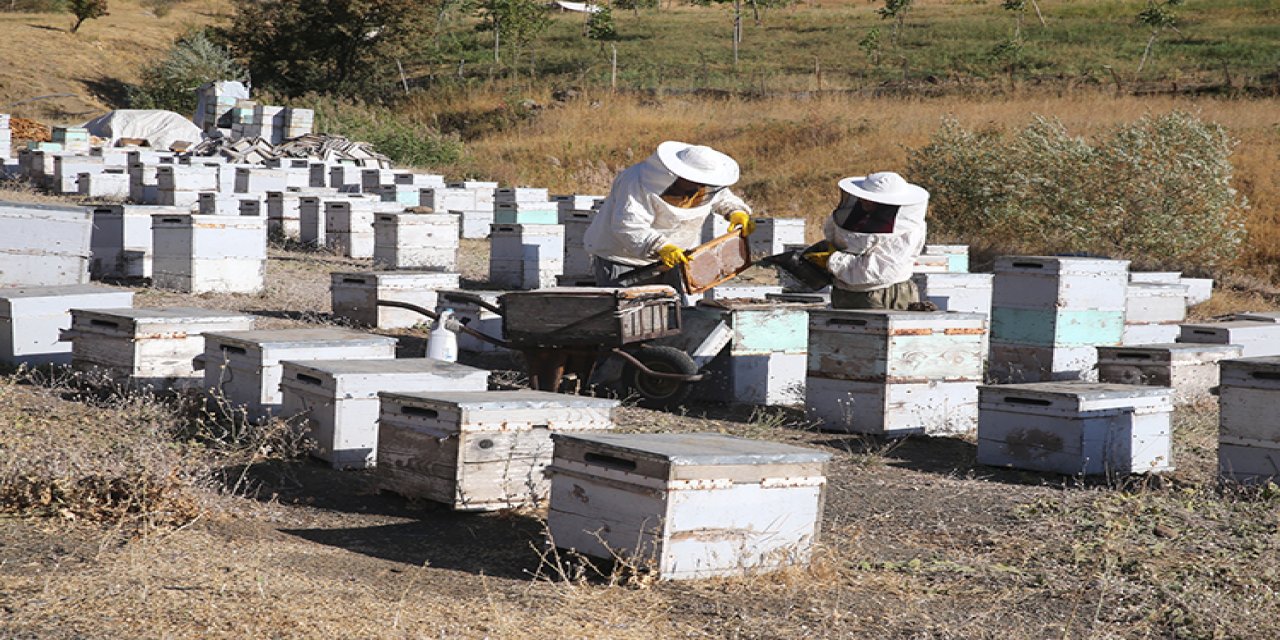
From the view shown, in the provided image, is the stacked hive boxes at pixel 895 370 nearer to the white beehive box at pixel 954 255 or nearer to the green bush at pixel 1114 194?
the white beehive box at pixel 954 255

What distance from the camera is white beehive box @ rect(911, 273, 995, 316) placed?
1083 cm

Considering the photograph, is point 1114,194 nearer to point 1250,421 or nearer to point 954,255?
point 954,255

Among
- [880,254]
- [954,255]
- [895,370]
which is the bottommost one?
[895,370]

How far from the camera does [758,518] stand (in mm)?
5027

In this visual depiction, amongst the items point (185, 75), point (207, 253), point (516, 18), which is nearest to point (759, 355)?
point (207, 253)

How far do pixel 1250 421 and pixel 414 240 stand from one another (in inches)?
373

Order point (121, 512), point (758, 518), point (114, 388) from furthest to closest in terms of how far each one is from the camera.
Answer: point (114, 388) → point (121, 512) → point (758, 518)

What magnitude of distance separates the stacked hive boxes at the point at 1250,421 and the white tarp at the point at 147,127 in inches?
1060

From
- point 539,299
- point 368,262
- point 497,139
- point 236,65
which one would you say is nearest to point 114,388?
point 539,299

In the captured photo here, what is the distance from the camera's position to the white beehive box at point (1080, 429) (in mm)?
7320

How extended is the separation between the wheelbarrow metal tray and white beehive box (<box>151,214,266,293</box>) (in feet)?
16.1

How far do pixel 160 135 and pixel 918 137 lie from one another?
1696cm

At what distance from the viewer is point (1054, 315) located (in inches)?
393

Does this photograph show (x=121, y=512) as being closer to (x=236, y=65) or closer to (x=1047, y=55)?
(x=236, y=65)
